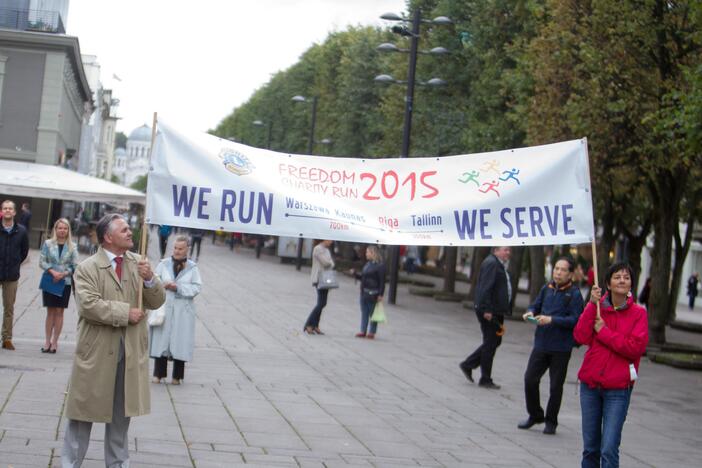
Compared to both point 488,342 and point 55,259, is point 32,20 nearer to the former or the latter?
A: point 55,259

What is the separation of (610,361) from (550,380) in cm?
357

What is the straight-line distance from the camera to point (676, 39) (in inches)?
911

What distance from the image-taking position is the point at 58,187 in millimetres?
35594

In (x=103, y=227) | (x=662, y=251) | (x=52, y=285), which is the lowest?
(x=52, y=285)

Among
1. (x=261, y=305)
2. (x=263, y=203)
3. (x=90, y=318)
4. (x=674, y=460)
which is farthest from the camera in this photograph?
(x=261, y=305)

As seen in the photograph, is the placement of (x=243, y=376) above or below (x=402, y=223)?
below

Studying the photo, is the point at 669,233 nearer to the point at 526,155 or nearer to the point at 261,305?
the point at 261,305

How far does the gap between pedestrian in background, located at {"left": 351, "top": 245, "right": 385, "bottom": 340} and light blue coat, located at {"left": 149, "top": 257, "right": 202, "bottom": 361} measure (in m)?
8.15

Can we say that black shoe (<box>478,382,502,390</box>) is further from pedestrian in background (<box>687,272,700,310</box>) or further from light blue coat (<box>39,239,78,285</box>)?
pedestrian in background (<box>687,272,700,310</box>)

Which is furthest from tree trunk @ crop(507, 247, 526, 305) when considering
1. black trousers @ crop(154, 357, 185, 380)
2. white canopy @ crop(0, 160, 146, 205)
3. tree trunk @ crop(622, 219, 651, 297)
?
black trousers @ crop(154, 357, 185, 380)

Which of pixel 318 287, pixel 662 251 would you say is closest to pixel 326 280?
pixel 318 287

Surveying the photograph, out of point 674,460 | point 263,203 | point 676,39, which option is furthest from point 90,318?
point 676,39

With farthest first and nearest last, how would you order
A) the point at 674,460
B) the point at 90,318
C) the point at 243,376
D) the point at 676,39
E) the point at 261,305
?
the point at 261,305 → the point at 676,39 → the point at 243,376 → the point at 674,460 → the point at 90,318

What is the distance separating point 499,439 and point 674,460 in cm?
168
